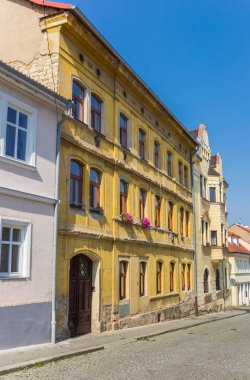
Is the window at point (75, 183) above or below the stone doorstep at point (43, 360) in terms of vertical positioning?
above

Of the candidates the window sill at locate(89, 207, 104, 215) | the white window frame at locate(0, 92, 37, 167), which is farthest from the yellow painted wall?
the white window frame at locate(0, 92, 37, 167)

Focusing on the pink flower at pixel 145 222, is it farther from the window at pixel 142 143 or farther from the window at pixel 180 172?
the window at pixel 180 172

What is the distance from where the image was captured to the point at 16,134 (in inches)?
481

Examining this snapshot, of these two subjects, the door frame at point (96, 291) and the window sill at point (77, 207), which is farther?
the door frame at point (96, 291)

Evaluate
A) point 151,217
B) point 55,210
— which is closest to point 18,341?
point 55,210

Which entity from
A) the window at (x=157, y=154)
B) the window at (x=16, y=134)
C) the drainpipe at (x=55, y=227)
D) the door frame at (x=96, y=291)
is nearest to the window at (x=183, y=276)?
the window at (x=157, y=154)

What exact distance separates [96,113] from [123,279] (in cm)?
694

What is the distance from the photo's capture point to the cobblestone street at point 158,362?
910cm

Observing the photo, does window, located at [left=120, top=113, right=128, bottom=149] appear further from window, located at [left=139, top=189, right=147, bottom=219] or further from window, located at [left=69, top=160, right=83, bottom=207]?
window, located at [left=69, top=160, right=83, bottom=207]

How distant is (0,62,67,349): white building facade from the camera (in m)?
11.5

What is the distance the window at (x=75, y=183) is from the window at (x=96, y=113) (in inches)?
80.6

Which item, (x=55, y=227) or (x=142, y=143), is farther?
(x=142, y=143)

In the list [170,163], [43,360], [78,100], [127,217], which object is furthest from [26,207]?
[170,163]

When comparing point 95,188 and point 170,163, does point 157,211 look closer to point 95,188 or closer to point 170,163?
point 170,163
